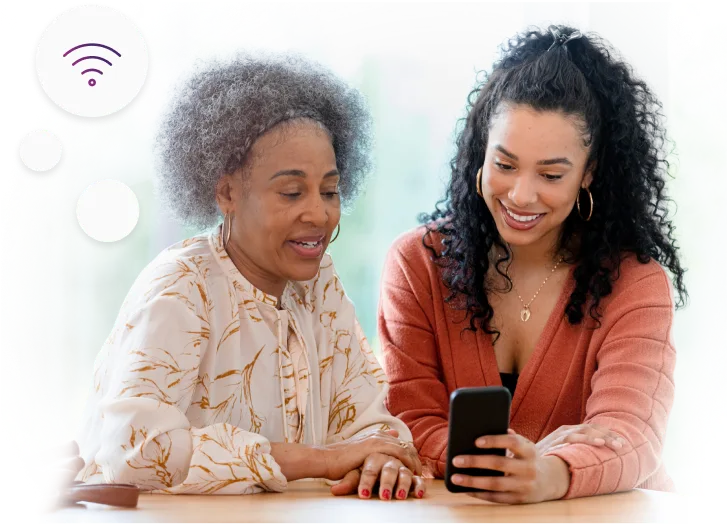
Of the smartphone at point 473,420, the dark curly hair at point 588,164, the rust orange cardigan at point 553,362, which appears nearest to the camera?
the smartphone at point 473,420

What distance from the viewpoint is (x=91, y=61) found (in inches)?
46.4

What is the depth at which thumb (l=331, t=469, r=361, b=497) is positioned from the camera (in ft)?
3.49

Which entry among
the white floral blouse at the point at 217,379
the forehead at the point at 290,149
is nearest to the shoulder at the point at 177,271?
the white floral blouse at the point at 217,379

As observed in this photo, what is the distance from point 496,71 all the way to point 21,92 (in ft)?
2.27

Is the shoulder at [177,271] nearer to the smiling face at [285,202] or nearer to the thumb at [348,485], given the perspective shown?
the smiling face at [285,202]

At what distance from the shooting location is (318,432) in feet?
3.91

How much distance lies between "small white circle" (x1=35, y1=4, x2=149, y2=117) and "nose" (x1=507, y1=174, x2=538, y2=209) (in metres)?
0.53

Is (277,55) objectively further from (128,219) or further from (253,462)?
(253,462)

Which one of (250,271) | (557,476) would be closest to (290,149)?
(250,271)

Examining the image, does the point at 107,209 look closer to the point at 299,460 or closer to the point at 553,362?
the point at 299,460

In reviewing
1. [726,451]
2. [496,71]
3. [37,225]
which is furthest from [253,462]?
[726,451]

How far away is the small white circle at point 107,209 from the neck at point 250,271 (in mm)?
131

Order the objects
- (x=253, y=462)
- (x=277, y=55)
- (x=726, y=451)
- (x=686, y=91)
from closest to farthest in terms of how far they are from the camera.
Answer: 1. (x=253, y=462)
2. (x=277, y=55)
3. (x=726, y=451)
4. (x=686, y=91)

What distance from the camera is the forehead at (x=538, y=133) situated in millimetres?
1318
